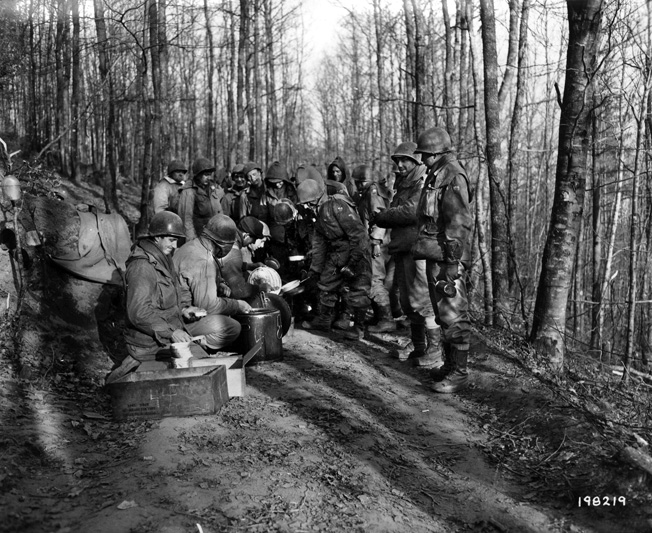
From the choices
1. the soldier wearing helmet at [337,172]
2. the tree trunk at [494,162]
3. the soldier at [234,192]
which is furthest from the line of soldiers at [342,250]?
the tree trunk at [494,162]

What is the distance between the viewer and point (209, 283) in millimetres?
6031

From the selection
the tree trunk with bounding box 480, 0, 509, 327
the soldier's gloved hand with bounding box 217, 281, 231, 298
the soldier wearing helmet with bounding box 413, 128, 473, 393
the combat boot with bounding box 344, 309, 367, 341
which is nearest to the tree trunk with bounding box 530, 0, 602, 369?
the soldier wearing helmet with bounding box 413, 128, 473, 393

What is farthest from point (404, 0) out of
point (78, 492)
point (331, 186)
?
point (78, 492)

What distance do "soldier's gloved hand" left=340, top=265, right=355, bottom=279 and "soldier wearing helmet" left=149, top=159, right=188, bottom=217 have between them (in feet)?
9.51

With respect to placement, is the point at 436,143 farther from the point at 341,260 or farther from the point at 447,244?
the point at 341,260

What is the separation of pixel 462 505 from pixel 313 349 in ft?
12.1

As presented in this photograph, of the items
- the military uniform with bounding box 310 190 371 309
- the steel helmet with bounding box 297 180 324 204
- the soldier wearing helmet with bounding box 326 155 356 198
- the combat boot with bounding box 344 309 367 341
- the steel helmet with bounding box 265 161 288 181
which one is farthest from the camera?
the soldier wearing helmet with bounding box 326 155 356 198

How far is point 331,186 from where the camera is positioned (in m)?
8.80

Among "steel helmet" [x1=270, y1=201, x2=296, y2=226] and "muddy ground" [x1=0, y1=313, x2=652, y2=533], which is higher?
"steel helmet" [x1=270, y1=201, x2=296, y2=226]

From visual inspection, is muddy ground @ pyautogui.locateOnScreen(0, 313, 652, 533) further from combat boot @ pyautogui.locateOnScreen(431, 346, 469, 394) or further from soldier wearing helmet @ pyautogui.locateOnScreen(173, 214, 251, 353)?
soldier wearing helmet @ pyautogui.locateOnScreen(173, 214, 251, 353)

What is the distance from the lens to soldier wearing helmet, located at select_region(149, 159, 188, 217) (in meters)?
8.93

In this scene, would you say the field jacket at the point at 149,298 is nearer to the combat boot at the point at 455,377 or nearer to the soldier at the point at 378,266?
the combat boot at the point at 455,377

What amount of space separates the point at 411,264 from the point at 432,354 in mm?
1065

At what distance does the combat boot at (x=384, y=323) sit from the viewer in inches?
327
